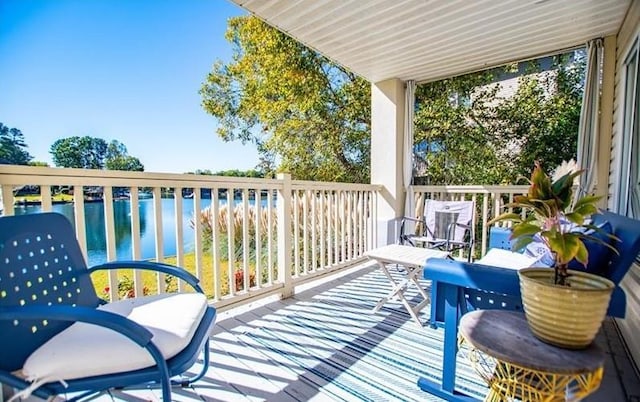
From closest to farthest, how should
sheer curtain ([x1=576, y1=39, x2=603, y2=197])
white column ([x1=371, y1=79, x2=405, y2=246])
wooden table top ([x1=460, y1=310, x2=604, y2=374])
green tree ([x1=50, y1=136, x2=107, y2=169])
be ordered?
wooden table top ([x1=460, y1=310, x2=604, y2=374]), sheer curtain ([x1=576, y1=39, x2=603, y2=197]), white column ([x1=371, y1=79, x2=405, y2=246]), green tree ([x1=50, y1=136, x2=107, y2=169])

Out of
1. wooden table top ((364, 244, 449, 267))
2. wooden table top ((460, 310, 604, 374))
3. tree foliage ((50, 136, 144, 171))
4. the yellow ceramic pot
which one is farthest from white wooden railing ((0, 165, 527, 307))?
tree foliage ((50, 136, 144, 171))

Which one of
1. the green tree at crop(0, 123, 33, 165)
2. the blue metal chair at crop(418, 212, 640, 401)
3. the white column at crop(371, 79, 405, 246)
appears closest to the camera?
the blue metal chair at crop(418, 212, 640, 401)

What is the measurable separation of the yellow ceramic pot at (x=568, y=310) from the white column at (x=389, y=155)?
3253 millimetres

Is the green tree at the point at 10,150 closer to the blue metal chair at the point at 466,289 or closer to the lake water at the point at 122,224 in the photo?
the lake water at the point at 122,224

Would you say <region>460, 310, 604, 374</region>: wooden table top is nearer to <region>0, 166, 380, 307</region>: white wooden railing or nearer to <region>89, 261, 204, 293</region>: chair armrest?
<region>89, 261, 204, 293</region>: chair armrest

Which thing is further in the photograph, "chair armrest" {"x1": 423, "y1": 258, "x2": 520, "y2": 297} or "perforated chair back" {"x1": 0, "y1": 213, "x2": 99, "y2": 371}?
"chair armrest" {"x1": 423, "y1": 258, "x2": 520, "y2": 297}

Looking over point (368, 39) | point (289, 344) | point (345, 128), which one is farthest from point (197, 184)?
point (345, 128)

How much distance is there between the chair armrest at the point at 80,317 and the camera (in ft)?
3.12

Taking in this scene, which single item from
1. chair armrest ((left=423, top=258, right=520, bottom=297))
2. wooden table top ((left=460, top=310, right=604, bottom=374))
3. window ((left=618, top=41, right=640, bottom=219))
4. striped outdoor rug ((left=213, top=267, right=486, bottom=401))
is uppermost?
window ((left=618, top=41, right=640, bottom=219))

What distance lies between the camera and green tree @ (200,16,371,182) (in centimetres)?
778

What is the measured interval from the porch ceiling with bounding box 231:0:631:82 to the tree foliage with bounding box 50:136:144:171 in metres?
7.45

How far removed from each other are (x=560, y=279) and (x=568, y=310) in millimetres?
142

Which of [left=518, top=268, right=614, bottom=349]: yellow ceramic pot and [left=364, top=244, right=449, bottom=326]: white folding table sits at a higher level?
[left=518, top=268, right=614, bottom=349]: yellow ceramic pot

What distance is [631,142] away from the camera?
2664 millimetres
